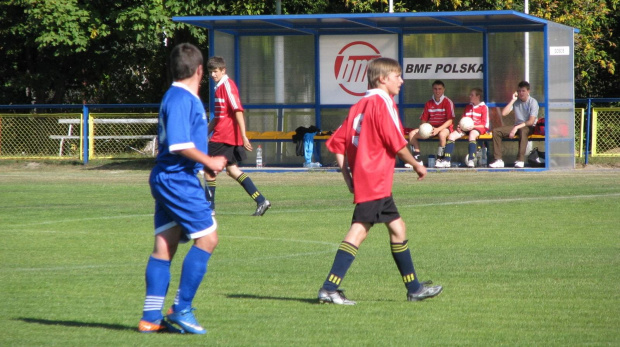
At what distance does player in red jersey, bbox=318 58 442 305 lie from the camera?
7.04 metres

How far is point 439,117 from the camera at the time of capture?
862 inches

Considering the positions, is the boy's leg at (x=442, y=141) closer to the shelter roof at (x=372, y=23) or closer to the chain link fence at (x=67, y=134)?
the shelter roof at (x=372, y=23)

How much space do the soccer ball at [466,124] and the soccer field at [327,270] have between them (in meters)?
5.02

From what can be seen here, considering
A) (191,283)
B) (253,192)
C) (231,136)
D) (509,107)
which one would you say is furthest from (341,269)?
(509,107)

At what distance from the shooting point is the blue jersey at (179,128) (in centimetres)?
586

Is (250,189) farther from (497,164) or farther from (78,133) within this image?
(78,133)

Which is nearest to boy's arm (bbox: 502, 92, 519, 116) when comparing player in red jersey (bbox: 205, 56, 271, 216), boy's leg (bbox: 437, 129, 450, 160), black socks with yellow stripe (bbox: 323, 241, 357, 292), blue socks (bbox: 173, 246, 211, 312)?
boy's leg (bbox: 437, 129, 450, 160)

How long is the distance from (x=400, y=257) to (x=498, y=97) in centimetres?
1607

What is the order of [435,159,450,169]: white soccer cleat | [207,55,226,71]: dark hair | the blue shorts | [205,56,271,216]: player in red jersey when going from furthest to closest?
[435,159,450,169]: white soccer cleat → [205,56,271,216]: player in red jersey → [207,55,226,71]: dark hair → the blue shorts

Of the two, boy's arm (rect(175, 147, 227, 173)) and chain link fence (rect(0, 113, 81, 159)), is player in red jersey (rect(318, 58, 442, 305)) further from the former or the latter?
chain link fence (rect(0, 113, 81, 159))

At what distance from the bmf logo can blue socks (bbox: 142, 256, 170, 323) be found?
57.3 feet

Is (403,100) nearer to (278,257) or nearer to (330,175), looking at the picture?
(330,175)

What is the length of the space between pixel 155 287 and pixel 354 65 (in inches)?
701

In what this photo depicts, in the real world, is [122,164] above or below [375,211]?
below
